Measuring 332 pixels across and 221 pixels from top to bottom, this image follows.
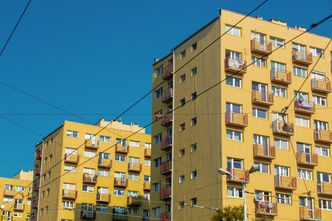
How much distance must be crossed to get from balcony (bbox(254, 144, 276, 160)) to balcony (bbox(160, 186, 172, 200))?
9.80 m

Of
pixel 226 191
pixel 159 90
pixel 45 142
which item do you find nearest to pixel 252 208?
pixel 226 191

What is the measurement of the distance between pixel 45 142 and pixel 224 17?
4198 centimetres

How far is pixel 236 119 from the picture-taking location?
61875 millimetres

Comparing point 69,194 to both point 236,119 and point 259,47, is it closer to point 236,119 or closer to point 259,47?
point 236,119

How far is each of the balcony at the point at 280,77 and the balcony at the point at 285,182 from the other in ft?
31.2

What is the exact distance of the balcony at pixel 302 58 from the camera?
67688 mm

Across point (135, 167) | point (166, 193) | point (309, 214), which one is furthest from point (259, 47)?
point (135, 167)

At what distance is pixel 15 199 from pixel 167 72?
64.0 m

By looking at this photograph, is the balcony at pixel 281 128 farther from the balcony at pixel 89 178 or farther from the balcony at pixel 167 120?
the balcony at pixel 89 178

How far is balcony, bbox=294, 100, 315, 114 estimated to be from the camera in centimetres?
6631

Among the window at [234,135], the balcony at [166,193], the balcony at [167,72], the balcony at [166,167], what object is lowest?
the balcony at [166,193]

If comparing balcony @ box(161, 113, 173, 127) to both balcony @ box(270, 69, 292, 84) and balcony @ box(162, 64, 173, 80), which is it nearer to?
balcony @ box(162, 64, 173, 80)

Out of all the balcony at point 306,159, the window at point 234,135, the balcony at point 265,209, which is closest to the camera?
the balcony at point 265,209

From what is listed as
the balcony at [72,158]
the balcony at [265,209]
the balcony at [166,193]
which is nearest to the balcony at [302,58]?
the balcony at [265,209]
